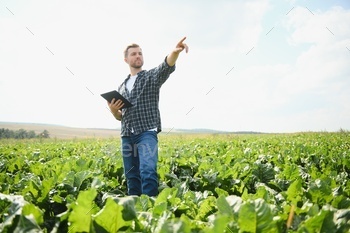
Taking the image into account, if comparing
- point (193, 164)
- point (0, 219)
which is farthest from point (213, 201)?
point (193, 164)

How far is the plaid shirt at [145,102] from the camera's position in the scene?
3.75m

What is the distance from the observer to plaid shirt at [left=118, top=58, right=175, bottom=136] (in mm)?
3752

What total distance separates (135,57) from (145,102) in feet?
2.21

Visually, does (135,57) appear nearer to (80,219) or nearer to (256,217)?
(80,219)

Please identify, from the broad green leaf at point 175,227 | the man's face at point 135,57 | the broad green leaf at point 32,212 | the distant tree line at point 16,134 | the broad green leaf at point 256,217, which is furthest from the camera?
the distant tree line at point 16,134

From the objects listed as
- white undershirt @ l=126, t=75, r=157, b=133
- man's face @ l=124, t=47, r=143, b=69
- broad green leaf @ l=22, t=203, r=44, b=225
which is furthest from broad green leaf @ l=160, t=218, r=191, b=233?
man's face @ l=124, t=47, r=143, b=69

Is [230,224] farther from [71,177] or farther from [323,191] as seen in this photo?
[71,177]

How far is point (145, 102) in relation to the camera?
12.5 ft

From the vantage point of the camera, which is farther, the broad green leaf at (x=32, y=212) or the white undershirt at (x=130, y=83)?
the white undershirt at (x=130, y=83)

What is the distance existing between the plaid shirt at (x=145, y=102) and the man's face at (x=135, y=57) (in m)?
0.15

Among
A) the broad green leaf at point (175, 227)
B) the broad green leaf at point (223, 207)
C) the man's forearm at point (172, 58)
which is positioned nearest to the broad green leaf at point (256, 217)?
the broad green leaf at point (223, 207)

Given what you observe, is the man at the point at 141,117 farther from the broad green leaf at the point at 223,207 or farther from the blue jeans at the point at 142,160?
the broad green leaf at the point at 223,207

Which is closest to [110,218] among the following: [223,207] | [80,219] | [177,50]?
[80,219]

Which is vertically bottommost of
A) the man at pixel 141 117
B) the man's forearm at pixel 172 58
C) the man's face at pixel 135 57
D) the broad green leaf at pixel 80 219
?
the broad green leaf at pixel 80 219
